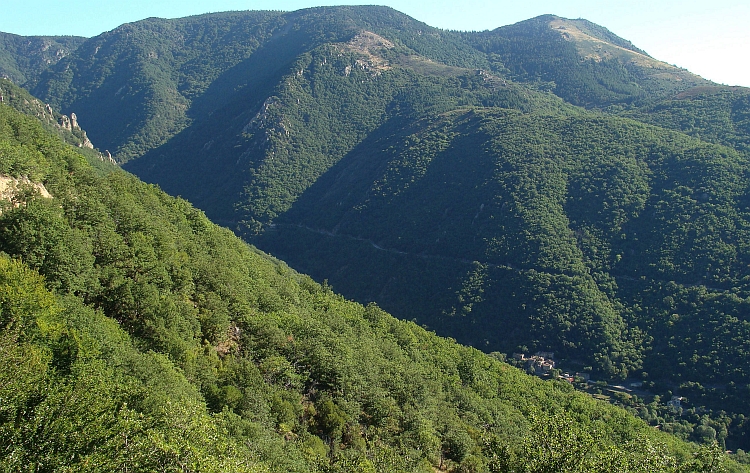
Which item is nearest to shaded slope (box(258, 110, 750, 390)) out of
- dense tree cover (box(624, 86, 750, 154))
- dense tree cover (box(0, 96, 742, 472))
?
dense tree cover (box(624, 86, 750, 154))

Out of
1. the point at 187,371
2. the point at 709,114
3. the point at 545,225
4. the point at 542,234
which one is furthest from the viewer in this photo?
the point at 709,114

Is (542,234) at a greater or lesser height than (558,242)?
greater

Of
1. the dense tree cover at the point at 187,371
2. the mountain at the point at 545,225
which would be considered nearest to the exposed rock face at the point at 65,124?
the mountain at the point at 545,225

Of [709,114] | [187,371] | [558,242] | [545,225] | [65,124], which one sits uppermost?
[709,114]

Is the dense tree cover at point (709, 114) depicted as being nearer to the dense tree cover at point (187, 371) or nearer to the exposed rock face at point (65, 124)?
the dense tree cover at point (187, 371)

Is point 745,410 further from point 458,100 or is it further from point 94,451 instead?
point 458,100

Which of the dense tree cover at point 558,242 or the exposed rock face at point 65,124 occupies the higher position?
the exposed rock face at point 65,124

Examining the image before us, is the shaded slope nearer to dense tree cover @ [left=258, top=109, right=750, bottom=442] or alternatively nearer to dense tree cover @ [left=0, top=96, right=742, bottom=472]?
dense tree cover @ [left=258, top=109, right=750, bottom=442]

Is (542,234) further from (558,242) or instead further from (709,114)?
(709,114)

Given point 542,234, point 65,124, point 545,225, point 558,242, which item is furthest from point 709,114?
point 65,124
